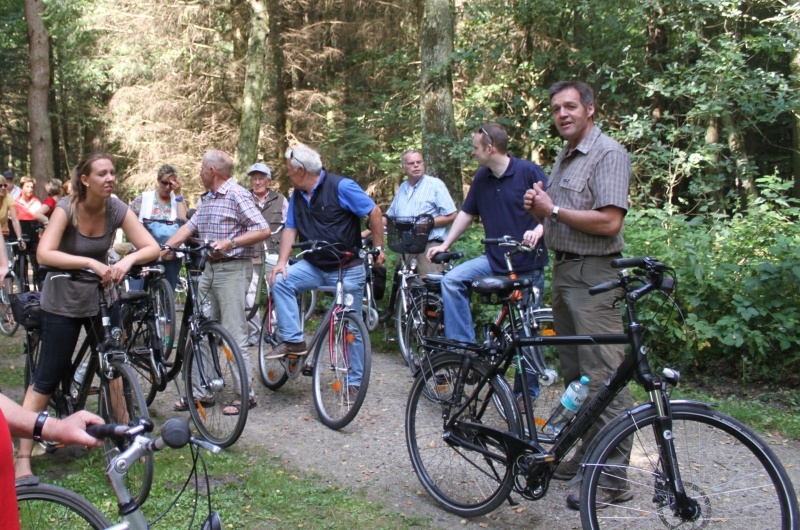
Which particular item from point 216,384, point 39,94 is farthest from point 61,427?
point 39,94

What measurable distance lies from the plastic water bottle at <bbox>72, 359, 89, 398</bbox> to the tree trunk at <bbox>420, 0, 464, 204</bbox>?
685cm

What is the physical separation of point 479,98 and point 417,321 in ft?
33.0

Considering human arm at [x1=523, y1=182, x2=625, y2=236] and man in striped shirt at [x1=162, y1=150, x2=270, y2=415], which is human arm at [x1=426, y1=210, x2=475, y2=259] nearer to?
man in striped shirt at [x1=162, y1=150, x2=270, y2=415]

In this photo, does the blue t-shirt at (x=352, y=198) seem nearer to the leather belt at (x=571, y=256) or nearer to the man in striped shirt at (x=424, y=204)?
the man in striped shirt at (x=424, y=204)

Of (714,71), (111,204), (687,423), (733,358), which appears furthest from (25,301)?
(714,71)

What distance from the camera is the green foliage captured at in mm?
6344

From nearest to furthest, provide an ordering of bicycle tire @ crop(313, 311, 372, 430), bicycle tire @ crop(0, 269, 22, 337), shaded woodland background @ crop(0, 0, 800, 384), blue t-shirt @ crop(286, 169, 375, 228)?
bicycle tire @ crop(313, 311, 372, 430)
blue t-shirt @ crop(286, 169, 375, 228)
shaded woodland background @ crop(0, 0, 800, 384)
bicycle tire @ crop(0, 269, 22, 337)

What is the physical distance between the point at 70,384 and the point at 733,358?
550 cm

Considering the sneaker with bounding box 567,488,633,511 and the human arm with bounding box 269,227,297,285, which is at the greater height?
the human arm with bounding box 269,227,297,285

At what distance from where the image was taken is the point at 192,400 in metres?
5.67

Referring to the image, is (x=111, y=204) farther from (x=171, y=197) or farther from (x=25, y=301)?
(x=171, y=197)

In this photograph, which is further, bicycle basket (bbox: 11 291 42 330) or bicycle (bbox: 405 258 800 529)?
bicycle basket (bbox: 11 291 42 330)

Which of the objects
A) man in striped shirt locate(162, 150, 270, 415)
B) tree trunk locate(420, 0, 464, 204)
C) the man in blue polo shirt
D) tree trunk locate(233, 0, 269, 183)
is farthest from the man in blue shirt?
tree trunk locate(233, 0, 269, 183)

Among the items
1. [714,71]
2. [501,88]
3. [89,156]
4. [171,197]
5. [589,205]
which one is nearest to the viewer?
[589,205]
